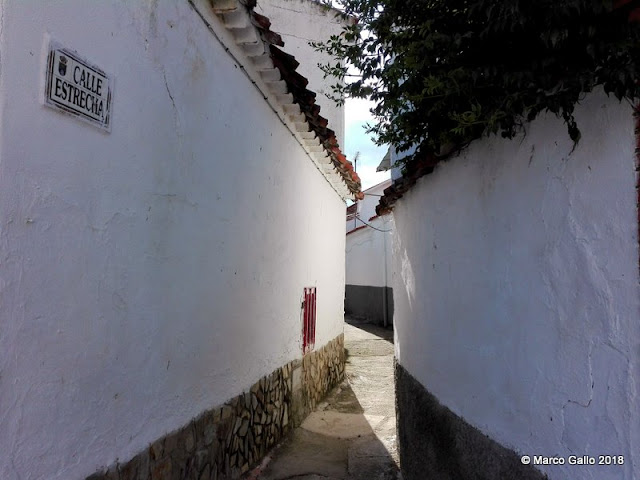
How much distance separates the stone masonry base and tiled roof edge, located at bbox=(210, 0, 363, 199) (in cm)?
287

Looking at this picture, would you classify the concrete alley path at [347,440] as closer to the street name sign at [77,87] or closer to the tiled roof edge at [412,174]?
the tiled roof edge at [412,174]

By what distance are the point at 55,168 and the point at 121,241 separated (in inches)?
22.6

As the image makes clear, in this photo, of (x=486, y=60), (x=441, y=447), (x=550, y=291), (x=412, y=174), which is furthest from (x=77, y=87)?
(x=441, y=447)

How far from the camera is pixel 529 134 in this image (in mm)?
2543

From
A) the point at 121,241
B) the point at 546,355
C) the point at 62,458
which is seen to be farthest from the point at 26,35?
the point at 546,355

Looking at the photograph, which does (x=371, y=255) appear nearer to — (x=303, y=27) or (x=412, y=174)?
(x=303, y=27)

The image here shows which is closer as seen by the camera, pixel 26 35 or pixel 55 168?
pixel 26 35

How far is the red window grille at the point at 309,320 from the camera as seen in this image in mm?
7082

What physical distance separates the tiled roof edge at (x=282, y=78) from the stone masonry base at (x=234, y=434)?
2874 millimetres

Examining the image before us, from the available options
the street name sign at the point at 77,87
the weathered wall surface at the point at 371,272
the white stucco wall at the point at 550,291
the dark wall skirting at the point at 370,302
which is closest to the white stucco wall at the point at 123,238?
the street name sign at the point at 77,87

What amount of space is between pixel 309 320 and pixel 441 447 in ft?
12.2

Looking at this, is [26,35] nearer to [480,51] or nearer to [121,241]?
[121,241]

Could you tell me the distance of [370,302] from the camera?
61.7ft

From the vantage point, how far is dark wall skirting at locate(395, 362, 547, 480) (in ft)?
9.36
